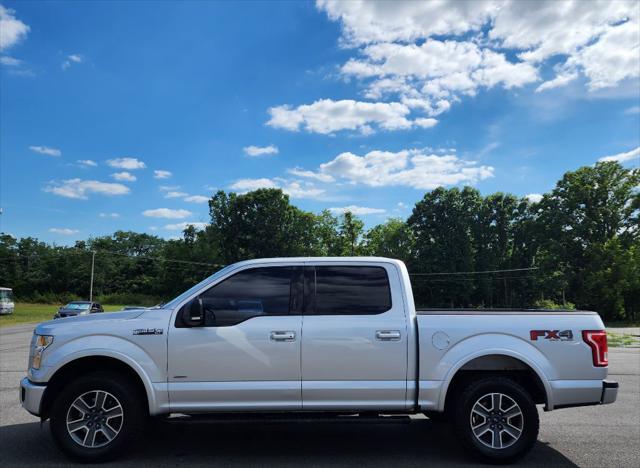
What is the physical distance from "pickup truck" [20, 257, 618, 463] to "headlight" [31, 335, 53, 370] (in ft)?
0.06

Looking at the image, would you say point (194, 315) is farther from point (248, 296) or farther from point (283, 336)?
point (283, 336)

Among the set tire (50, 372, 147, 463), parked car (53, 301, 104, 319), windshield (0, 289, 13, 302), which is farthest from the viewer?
windshield (0, 289, 13, 302)

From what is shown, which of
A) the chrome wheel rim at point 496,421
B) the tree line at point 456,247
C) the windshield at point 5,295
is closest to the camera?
the chrome wheel rim at point 496,421

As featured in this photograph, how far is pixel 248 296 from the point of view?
5.15m

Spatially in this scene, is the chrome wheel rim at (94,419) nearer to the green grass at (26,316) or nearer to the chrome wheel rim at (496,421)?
the chrome wheel rim at (496,421)

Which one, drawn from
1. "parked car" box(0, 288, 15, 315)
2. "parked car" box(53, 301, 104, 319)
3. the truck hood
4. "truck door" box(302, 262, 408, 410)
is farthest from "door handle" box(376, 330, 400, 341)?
"parked car" box(0, 288, 15, 315)

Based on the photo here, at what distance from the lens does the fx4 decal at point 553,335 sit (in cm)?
503

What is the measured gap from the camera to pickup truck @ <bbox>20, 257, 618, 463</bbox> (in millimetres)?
4891

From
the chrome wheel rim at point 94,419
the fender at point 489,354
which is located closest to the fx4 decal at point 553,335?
the fender at point 489,354

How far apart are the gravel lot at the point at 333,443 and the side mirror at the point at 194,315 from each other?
1.25 meters


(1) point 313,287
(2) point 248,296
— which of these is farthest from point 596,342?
(2) point 248,296

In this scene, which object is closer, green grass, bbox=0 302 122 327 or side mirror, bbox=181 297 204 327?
side mirror, bbox=181 297 204 327

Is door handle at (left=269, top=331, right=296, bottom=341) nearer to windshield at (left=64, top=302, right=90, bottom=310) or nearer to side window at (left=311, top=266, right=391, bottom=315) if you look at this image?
side window at (left=311, top=266, right=391, bottom=315)

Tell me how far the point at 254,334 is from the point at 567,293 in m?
60.9
